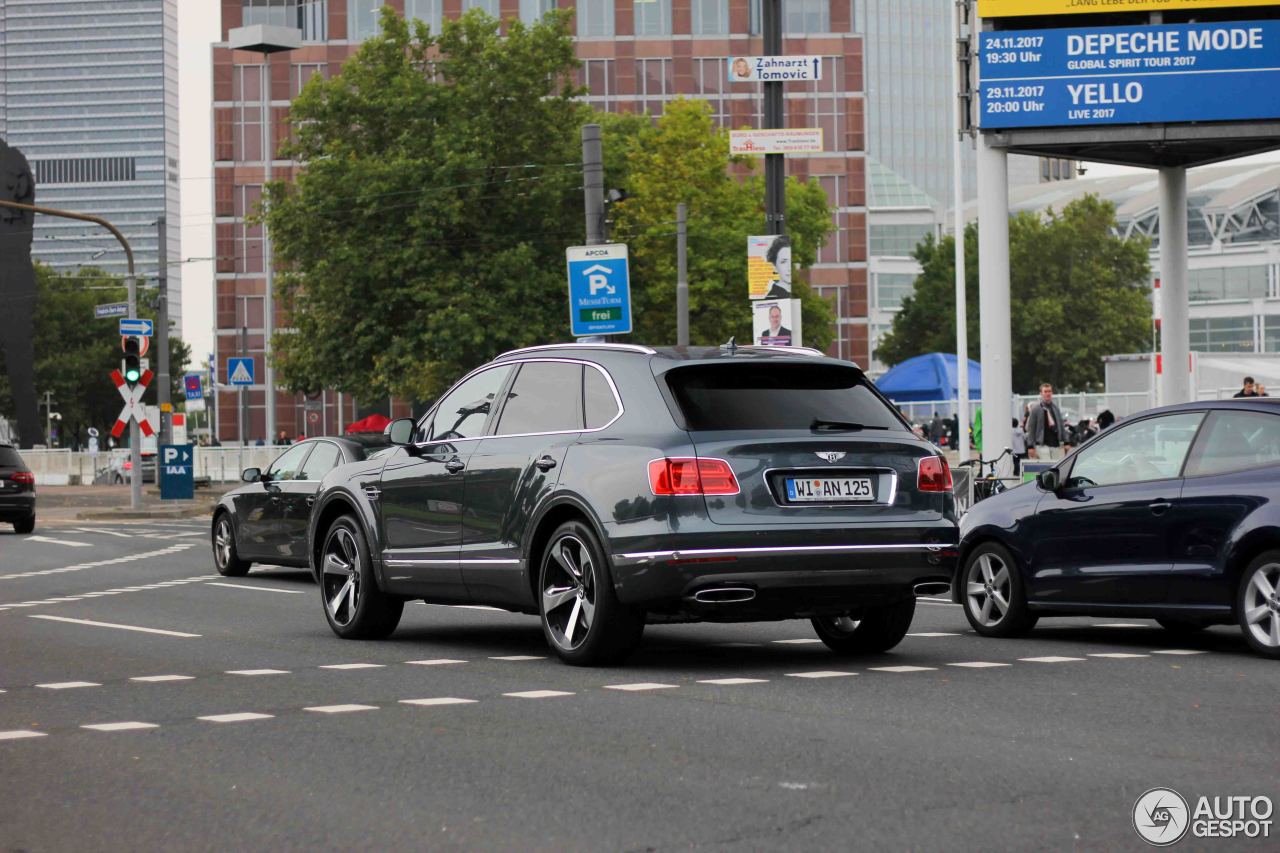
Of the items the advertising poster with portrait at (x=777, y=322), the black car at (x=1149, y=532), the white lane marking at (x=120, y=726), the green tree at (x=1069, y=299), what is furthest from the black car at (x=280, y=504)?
the green tree at (x=1069, y=299)

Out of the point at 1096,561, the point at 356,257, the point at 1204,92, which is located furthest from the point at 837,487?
the point at 356,257

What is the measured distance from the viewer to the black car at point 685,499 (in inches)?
390

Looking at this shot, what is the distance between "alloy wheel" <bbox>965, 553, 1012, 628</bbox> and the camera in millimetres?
12500

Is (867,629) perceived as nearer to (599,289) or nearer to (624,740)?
(624,740)

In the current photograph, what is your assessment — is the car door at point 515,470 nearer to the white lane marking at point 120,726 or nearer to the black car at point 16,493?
the white lane marking at point 120,726

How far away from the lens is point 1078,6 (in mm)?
25297

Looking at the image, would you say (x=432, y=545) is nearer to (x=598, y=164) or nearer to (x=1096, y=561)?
(x=1096, y=561)

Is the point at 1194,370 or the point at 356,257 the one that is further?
the point at 356,257

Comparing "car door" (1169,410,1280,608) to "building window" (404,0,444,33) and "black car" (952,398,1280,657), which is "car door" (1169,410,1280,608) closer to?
"black car" (952,398,1280,657)

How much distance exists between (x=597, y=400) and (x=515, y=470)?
667 mm

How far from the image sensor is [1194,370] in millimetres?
40875

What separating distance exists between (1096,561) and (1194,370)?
30395 millimetres

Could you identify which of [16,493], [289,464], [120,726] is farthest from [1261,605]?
[16,493]

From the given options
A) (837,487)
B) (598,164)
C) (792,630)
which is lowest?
(792,630)
